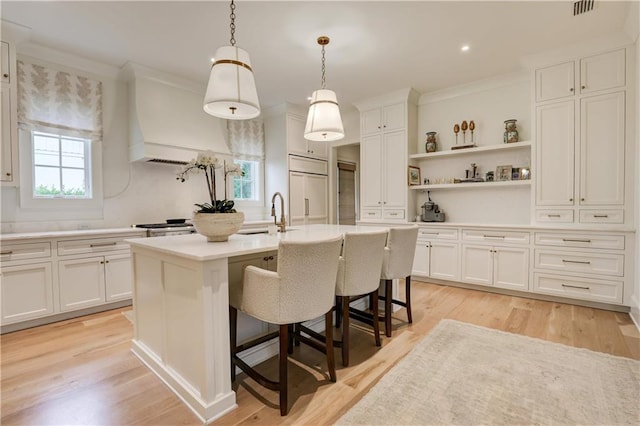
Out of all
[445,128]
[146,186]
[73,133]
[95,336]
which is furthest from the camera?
[445,128]

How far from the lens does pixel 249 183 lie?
536 centimetres

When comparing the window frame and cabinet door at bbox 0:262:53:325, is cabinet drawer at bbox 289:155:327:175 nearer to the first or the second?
the window frame

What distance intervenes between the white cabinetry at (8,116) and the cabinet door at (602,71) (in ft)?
19.2

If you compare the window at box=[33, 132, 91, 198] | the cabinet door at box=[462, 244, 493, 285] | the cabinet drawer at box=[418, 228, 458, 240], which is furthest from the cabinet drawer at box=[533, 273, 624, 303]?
the window at box=[33, 132, 91, 198]

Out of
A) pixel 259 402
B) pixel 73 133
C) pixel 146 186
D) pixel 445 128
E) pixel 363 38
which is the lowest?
pixel 259 402

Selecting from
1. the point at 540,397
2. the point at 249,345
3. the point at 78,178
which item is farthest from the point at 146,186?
the point at 540,397

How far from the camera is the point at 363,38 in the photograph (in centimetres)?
313

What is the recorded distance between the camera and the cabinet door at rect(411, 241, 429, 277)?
432cm

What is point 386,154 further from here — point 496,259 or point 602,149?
point 602,149

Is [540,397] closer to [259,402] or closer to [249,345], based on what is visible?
[259,402]

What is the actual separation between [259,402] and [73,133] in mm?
3614

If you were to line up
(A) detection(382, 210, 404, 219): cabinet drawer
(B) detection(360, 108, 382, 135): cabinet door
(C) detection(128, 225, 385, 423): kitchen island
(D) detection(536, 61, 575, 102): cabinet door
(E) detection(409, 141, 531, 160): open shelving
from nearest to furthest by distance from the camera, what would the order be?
1. (C) detection(128, 225, 385, 423): kitchen island
2. (D) detection(536, 61, 575, 102): cabinet door
3. (E) detection(409, 141, 531, 160): open shelving
4. (A) detection(382, 210, 404, 219): cabinet drawer
5. (B) detection(360, 108, 382, 135): cabinet door

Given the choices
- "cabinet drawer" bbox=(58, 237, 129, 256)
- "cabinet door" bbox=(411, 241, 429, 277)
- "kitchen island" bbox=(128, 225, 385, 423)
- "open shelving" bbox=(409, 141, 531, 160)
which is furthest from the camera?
"cabinet door" bbox=(411, 241, 429, 277)

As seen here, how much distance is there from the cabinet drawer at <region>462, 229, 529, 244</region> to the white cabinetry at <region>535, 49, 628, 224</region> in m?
0.30
